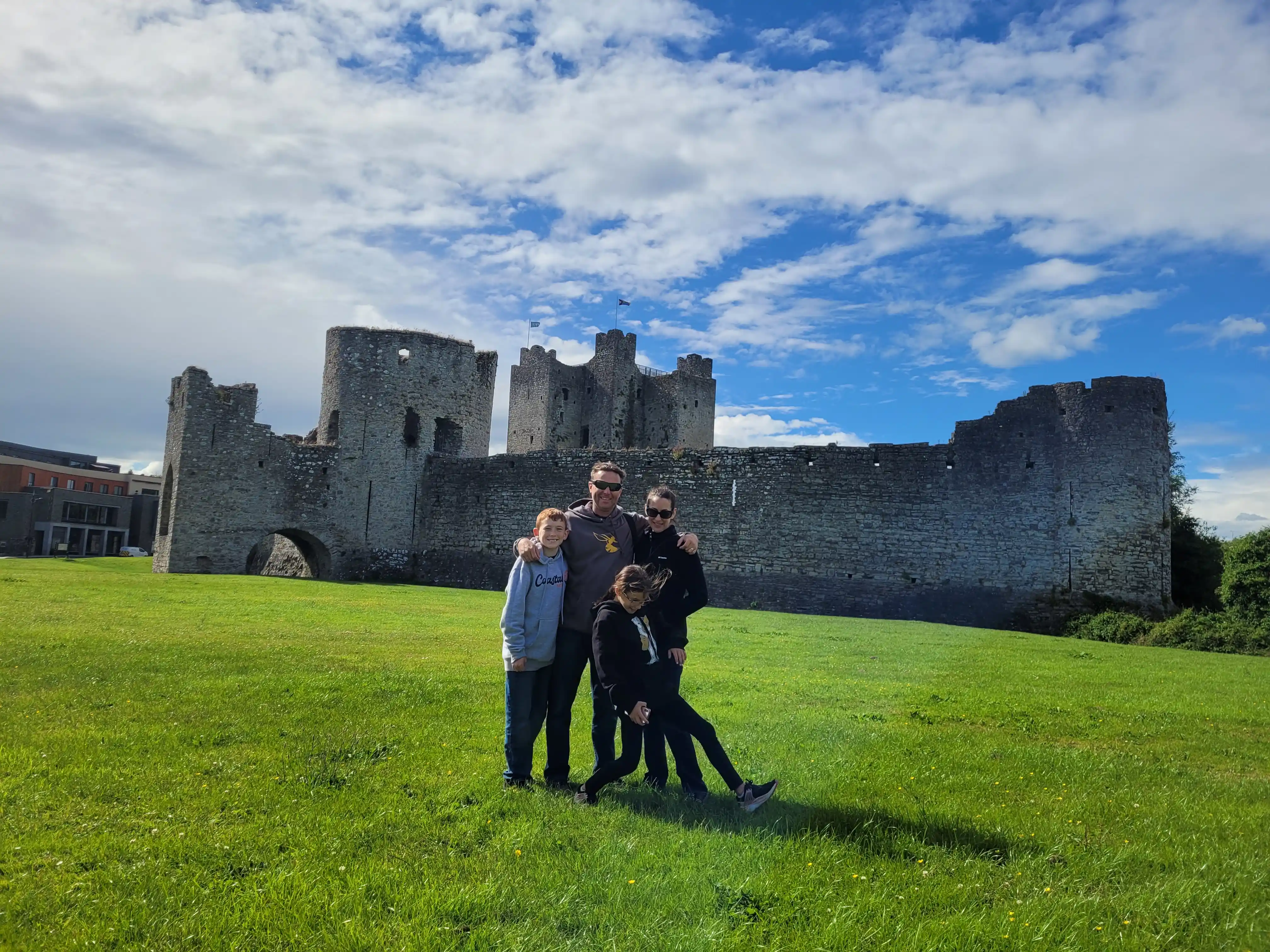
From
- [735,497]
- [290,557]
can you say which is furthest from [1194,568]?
[290,557]

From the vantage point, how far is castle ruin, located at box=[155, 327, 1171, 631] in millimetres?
21312

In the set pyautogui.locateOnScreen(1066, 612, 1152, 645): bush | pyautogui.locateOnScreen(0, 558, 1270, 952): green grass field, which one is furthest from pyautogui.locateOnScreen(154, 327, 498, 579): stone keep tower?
pyautogui.locateOnScreen(1066, 612, 1152, 645): bush

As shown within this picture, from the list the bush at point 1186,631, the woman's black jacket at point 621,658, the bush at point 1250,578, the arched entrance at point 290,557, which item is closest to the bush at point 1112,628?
the bush at point 1186,631

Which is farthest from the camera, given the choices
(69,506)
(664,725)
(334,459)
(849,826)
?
(69,506)

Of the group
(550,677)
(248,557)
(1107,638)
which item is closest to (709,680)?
(550,677)

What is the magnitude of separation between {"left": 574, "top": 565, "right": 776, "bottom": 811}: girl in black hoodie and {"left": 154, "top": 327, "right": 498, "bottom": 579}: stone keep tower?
90.9 feet

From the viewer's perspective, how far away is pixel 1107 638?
1942cm

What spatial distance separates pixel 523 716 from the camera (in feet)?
18.2

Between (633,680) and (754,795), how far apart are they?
0.96 metres

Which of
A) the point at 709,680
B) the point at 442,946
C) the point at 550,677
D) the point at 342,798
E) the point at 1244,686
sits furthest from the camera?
the point at 1244,686

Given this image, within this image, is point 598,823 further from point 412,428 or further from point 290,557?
point 290,557

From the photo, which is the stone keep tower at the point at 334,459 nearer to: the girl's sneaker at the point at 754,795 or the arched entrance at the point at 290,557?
the arched entrance at the point at 290,557

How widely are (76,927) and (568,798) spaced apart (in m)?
2.58

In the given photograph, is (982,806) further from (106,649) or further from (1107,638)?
(1107,638)
